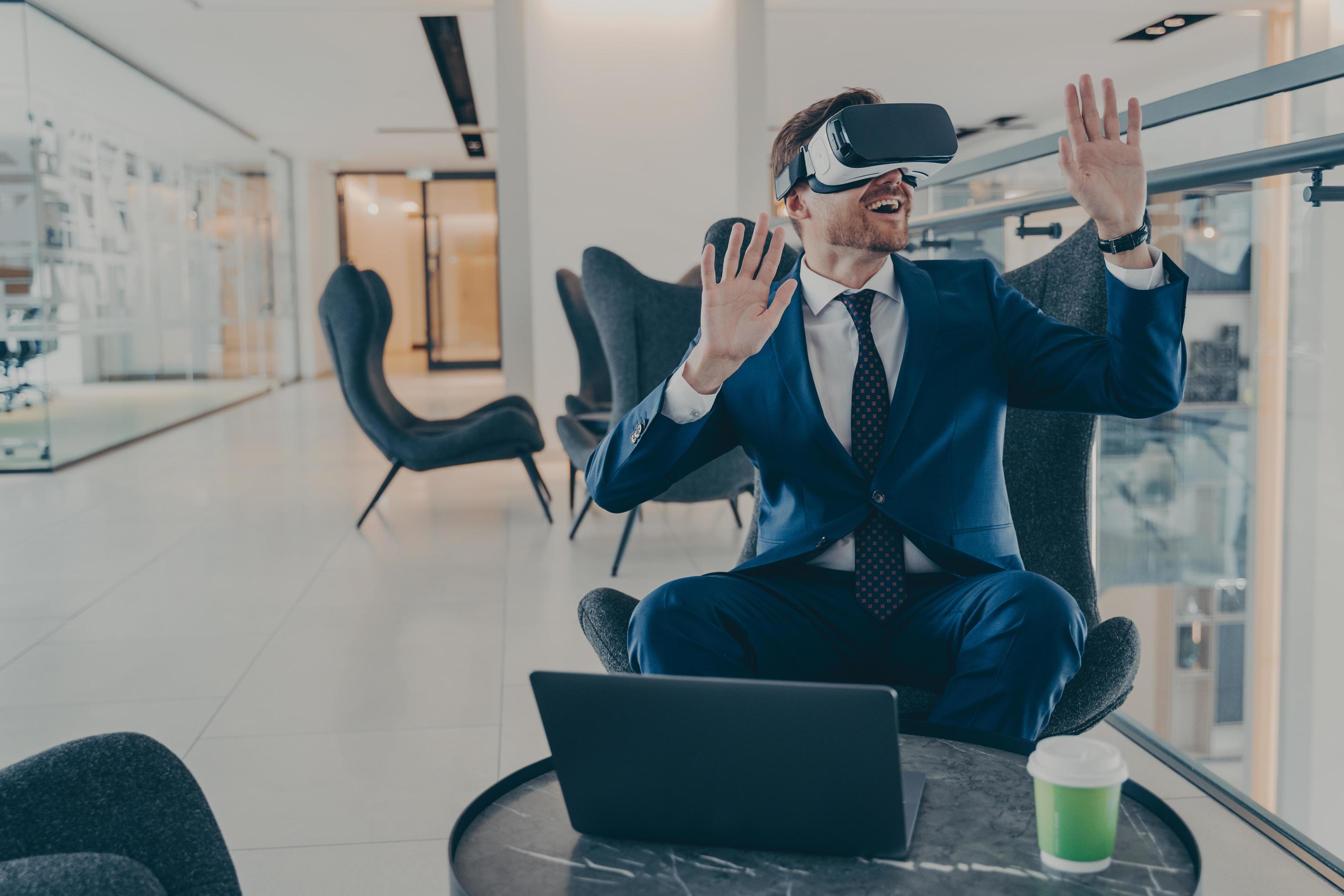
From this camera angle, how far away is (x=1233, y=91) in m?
1.60

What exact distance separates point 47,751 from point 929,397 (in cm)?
109

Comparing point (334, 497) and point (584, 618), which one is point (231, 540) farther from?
point (584, 618)

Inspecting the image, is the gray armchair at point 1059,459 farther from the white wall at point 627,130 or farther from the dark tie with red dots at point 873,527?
the white wall at point 627,130

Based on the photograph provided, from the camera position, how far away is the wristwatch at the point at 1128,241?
139cm

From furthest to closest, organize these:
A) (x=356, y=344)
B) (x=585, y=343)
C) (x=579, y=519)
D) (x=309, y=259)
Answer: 1. (x=309, y=259)
2. (x=585, y=343)
3. (x=356, y=344)
4. (x=579, y=519)

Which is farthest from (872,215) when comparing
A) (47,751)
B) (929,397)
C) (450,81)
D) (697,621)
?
(450,81)

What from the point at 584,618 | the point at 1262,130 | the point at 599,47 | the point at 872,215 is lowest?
the point at 584,618

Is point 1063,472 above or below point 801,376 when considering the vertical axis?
below

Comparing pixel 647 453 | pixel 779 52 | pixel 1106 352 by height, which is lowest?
pixel 647 453

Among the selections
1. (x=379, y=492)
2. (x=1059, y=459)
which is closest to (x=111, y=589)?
(x=379, y=492)

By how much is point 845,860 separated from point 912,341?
0.86m

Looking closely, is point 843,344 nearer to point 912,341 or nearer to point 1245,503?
point 912,341

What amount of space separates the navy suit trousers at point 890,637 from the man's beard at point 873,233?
448mm

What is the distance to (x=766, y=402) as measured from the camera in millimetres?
1521
